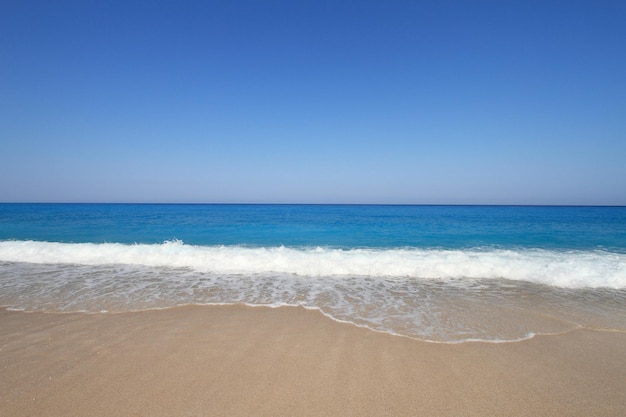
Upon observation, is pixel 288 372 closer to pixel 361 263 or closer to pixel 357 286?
pixel 357 286

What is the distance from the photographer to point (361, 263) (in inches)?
398

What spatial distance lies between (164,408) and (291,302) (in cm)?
375

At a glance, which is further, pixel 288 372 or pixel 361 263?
pixel 361 263

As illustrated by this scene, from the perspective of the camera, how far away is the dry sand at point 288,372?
303 cm

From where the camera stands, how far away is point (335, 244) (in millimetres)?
15953

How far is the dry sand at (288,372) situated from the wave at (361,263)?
14.2 ft

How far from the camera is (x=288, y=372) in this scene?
11.9 ft

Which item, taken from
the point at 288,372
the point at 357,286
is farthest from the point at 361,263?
the point at 288,372

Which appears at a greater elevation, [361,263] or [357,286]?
[361,263]

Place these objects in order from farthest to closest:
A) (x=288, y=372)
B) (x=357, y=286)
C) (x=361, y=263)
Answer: (x=361, y=263) < (x=357, y=286) < (x=288, y=372)

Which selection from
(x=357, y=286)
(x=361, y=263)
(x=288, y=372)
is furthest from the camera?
(x=361, y=263)

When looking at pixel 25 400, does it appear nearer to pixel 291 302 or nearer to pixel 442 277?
pixel 291 302

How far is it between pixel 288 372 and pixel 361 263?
22.3 ft

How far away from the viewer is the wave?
28.9 feet
